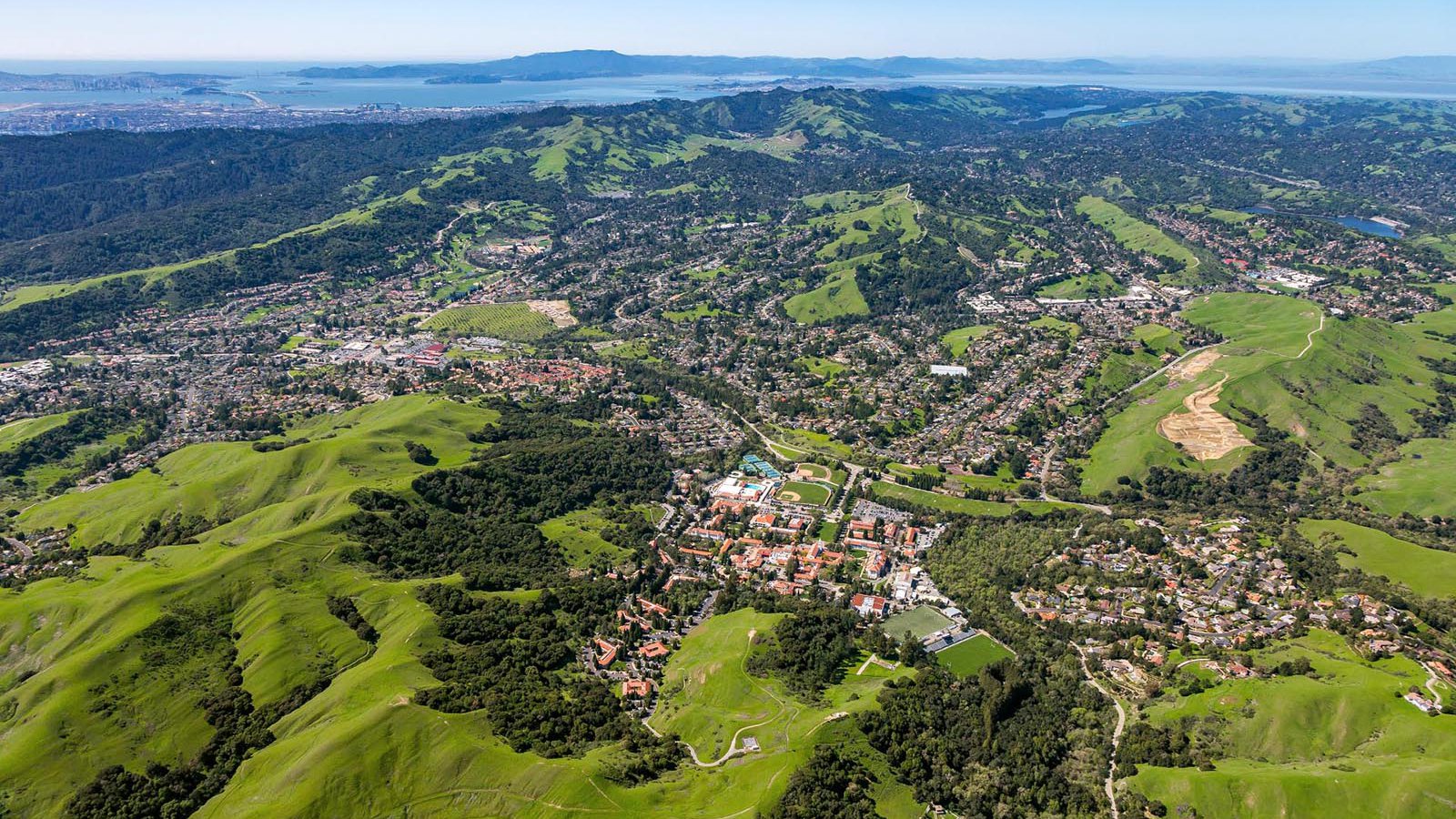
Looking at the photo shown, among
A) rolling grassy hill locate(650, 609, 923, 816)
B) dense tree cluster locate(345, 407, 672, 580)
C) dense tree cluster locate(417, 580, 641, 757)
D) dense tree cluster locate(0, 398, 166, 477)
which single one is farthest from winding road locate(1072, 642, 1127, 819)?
dense tree cluster locate(0, 398, 166, 477)

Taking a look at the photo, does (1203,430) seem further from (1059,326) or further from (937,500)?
(1059,326)

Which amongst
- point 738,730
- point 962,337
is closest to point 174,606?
point 738,730

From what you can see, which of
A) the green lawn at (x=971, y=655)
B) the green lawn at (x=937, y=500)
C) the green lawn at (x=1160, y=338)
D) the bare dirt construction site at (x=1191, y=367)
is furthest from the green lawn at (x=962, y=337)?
the green lawn at (x=971, y=655)

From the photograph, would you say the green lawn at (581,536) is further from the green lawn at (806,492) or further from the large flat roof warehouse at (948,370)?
the large flat roof warehouse at (948,370)

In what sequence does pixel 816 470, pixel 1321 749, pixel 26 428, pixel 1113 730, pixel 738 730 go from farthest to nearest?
pixel 26 428 < pixel 816 470 < pixel 1113 730 < pixel 738 730 < pixel 1321 749

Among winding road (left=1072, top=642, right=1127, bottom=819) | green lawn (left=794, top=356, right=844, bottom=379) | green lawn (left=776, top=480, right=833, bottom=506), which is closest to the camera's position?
winding road (left=1072, top=642, right=1127, bottom=819)

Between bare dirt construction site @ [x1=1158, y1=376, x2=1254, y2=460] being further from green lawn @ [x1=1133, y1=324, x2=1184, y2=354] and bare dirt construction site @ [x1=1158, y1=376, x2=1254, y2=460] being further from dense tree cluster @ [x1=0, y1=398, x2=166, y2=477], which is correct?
dense tree cluster @ [x1=0, y1=398, x2=166, y2=477]

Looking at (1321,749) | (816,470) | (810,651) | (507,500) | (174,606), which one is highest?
(174,606)
